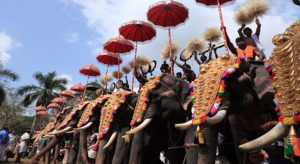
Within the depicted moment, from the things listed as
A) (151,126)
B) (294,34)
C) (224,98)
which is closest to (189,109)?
(151,126)

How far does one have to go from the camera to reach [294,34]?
6.66ft

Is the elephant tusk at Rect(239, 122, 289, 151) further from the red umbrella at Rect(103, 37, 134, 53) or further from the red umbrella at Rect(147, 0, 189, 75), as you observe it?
the red umbrella at Rect(103, 37, 134, 53)

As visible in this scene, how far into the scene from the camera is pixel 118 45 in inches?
335

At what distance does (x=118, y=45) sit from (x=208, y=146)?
20.6 feet

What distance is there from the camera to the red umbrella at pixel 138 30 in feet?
23.1

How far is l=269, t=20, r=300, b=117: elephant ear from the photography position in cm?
189

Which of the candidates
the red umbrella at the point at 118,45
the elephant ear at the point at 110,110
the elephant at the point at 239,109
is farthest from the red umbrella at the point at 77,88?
the elephant at the point at 239,109

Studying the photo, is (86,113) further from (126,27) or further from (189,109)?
(189,109)

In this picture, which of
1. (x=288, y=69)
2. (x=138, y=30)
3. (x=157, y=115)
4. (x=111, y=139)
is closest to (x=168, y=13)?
(x=138, y=30)

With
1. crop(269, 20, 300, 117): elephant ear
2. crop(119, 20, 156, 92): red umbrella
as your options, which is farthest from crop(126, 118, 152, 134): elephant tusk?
crop(119, 20, 156, 92): red umbrella

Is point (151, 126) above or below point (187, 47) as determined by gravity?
below

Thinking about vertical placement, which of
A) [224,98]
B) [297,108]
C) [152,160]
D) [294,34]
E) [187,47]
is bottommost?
[152,160]

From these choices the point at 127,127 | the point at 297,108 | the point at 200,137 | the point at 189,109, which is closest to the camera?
the point at 297,108

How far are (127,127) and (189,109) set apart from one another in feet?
5.89
